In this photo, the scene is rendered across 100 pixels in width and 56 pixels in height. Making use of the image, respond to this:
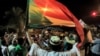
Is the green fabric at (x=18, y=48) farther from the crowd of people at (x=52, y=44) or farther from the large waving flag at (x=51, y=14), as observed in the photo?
the large waving flag at (x=51, y=14)

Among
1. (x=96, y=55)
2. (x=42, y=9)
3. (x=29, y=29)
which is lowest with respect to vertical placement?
(x=96, y=55)

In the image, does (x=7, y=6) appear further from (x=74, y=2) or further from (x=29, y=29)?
(x=74, y=2)

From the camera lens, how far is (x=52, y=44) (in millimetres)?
1844

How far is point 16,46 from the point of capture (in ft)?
6.11

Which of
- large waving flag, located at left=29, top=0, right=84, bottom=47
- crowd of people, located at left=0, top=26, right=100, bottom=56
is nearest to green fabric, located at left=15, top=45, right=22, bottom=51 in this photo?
crowd of people, located at left=0, top=26, right=100, bottom=56

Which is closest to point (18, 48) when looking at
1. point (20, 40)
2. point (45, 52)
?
point (20, 40)

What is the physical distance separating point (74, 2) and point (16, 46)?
0.45m

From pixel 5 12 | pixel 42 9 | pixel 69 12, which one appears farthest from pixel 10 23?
pixel 69 12

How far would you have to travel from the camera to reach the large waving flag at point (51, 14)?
1850mm

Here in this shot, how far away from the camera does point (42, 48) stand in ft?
6.07

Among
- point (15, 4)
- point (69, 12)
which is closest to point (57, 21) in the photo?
point (69, 12)

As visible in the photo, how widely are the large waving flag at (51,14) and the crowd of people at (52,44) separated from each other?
4 cm

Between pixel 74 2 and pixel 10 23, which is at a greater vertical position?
pixel 74 2

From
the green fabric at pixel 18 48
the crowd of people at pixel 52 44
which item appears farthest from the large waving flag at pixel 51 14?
the green fabric at pixel 18 48
